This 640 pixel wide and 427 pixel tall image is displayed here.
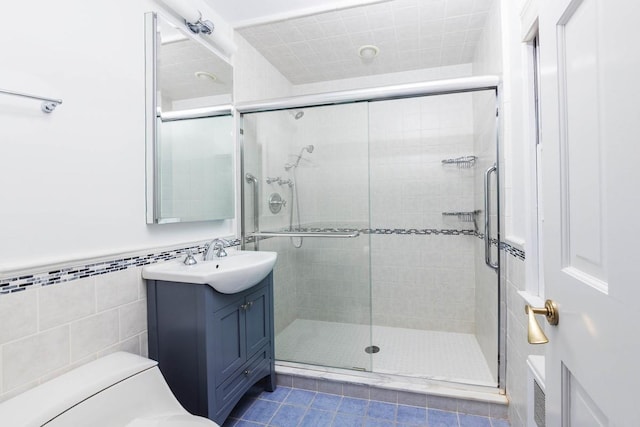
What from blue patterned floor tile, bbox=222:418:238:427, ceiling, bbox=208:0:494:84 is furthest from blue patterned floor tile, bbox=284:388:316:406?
ceiling, bbox=208:0:494:84

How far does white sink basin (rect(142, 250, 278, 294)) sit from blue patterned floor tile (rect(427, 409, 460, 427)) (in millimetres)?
1174

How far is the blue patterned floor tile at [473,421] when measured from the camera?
5.27 feet

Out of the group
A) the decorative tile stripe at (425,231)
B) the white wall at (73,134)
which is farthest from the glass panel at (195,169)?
the decorative tile stripe at (425,231)

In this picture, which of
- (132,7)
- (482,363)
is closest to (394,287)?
(482,363)

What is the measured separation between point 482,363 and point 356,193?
1476 millimetres

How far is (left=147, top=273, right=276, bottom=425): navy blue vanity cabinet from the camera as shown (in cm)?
138

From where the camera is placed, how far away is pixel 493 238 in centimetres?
192

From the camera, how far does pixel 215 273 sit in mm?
1369

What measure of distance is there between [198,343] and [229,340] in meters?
0.18

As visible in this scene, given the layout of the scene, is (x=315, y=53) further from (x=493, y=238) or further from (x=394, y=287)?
(x=394, y=287)

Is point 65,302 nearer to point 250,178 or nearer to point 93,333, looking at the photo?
point 93,333

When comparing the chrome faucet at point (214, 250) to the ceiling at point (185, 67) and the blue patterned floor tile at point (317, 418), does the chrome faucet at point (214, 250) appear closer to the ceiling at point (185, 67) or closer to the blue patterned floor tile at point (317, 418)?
the ceiling at point (185, 67)

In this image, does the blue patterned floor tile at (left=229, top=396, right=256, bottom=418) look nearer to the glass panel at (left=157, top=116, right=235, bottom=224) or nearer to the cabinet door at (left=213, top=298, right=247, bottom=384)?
the cabinet door at (left=213, top=298, right=247, bottom=384)

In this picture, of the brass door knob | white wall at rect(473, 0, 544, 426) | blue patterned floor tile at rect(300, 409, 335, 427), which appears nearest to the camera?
the brass door knob
